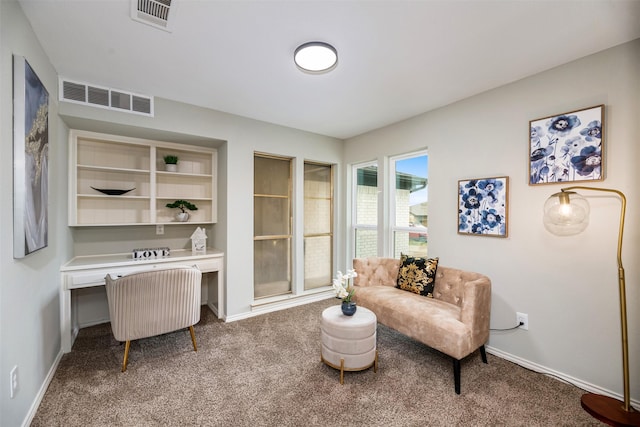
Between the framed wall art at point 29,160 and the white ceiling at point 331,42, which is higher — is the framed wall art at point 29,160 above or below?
below

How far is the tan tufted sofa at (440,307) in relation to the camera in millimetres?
2137

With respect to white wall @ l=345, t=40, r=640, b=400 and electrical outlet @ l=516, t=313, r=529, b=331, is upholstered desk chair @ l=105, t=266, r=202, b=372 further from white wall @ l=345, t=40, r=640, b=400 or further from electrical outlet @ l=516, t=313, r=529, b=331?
electrical outlet @ l=516, t=313, r=529, b=331

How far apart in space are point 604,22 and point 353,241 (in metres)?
3.45

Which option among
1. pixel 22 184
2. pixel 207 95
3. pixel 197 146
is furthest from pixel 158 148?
pixel 22 184

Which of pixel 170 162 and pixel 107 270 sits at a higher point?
pixel 170 162

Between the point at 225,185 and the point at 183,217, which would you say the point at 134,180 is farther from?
A: the point at 225,185

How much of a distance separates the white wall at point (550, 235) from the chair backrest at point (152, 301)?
261cm

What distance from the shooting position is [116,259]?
3.01 m

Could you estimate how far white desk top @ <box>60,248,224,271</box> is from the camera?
8.78 ft

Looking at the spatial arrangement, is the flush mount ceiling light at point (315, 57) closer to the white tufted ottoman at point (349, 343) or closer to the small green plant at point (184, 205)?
the white tufted ottoman at point (349, 343)

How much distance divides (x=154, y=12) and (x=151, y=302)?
84.8 inches

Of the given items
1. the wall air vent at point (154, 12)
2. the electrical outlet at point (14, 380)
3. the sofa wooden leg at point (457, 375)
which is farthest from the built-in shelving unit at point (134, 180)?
the sofa wooden leg at point (457, 375)

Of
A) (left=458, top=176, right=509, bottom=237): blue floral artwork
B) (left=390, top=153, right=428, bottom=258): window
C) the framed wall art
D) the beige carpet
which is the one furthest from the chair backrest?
(left=458, top=176, right=509, bottom=237): blue floral artwork

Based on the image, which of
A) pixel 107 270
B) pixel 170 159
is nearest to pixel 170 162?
pixel 170 159
